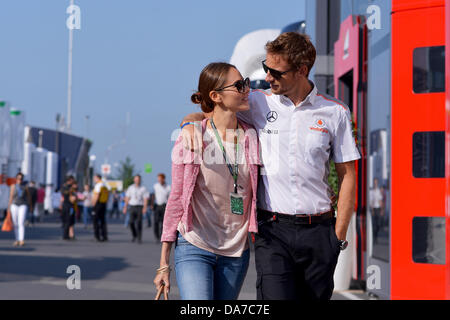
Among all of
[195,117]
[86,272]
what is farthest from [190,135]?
[86,272]

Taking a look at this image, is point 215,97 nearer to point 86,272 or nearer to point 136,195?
point 86,272

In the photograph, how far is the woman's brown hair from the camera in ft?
13.6

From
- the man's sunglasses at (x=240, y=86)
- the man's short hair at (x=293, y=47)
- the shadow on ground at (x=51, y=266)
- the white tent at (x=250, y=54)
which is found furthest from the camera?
the white tent at (x=250, y=54)

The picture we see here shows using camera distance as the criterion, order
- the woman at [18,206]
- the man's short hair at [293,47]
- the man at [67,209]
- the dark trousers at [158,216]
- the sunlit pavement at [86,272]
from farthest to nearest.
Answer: the man at [67,209] → the dark trousers at [158,216] → the woman at [18,206] → the sunlit pavement at [86,272] → the man's short hair at [293,47]

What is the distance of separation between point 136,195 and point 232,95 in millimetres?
17295

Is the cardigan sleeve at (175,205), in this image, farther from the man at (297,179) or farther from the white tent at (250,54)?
the white tent at (250,54)

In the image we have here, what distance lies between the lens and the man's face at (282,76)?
4258mm

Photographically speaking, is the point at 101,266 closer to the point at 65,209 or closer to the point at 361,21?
the point at 361,21

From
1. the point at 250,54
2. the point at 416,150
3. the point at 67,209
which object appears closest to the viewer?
the point at 416,150

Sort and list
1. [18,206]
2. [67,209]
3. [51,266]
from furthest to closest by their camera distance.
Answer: [67,209] < [18,206] < [51,266]

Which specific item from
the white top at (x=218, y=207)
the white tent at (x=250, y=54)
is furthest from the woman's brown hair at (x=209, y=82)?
the white tent at (x=250, y=54)

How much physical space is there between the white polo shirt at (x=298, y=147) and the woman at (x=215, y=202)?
0.12m

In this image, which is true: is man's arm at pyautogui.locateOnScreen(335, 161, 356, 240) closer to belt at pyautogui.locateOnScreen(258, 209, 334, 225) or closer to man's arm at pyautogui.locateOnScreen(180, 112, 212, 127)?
belt at pyautogui.locateOnScreen(258, 209, 334, 225)

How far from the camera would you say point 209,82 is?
415 centimetres
